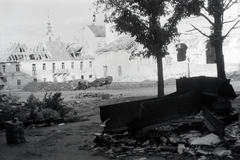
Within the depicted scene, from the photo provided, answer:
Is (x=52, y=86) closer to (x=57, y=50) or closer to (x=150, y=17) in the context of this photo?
(x=57, y=50)

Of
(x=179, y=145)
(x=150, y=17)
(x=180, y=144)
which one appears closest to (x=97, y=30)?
(x=150, y=17)

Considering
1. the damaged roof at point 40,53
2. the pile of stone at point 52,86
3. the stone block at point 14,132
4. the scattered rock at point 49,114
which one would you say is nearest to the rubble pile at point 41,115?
the scattered rock at point 49,114

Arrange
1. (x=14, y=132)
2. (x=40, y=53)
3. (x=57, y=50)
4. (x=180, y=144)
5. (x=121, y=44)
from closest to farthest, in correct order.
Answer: (x=180, y=144) → (x=14, y=132) → (x=121, y=44) → (x=40, y=53) → (x=57, y=50)

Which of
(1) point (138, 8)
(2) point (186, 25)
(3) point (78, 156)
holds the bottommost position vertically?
(3) point (78, 156)

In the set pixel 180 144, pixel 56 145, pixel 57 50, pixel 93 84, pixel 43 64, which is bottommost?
pixel 56 145

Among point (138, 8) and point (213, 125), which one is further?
point (138, 8)

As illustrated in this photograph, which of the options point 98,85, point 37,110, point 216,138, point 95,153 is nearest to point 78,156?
point 95,153

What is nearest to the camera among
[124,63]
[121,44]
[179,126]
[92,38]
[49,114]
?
[179,126]

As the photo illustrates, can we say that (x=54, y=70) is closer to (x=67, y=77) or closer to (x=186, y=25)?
(x=67, y=77)

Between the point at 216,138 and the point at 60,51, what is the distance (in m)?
55.8

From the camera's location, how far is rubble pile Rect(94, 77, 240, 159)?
6066 mm

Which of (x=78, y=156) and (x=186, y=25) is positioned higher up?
(x=186, y=25)

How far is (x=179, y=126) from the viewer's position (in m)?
7.63

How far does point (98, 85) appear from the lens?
1410 inches
